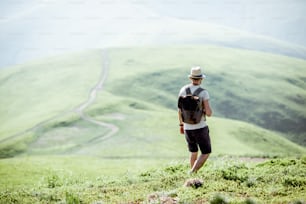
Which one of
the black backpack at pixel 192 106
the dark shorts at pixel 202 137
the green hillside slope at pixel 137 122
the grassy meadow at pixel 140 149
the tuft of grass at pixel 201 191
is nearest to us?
the tuft of grass at pixel 201 191

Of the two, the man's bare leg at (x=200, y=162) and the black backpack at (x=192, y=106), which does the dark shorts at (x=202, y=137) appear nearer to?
the man's bare leg at (x=200, y=162)

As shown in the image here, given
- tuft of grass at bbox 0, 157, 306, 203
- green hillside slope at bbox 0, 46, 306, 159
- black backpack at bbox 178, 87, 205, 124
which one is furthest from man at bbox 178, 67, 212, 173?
green hillside slope at bbox 0, 46, 306, 159

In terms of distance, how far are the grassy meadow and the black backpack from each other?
6.46ft

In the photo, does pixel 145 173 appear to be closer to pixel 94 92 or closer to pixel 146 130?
pixel 146 130

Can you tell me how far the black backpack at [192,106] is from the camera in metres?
13.5

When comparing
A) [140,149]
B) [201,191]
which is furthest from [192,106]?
[140,149]

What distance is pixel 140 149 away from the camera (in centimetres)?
11231

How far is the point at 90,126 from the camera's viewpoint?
445 ft

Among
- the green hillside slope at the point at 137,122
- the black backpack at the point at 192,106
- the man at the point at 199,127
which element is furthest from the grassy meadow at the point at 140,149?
the black backpack at the point at 192,106

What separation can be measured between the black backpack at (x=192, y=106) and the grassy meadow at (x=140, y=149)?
6.46 ft

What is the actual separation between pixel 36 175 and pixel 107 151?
188 feet

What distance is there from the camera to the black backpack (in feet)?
44.2

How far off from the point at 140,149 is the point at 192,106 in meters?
99.8

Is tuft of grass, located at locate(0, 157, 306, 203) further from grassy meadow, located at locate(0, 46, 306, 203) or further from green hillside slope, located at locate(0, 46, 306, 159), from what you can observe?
green hillside slope, located at locate(0, 46, 306, 159)
